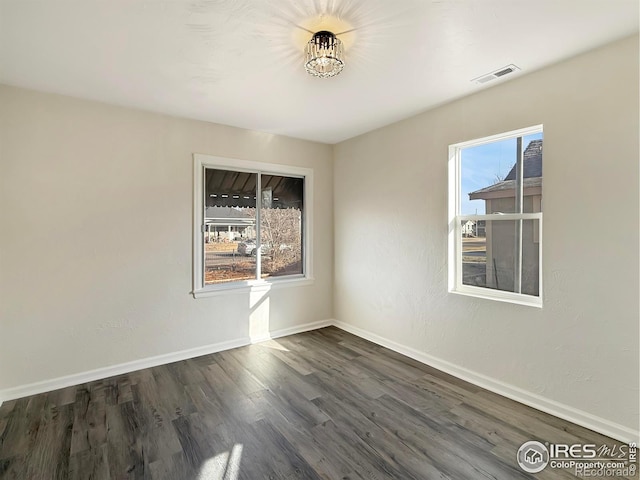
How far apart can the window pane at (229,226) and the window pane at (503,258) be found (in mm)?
2446

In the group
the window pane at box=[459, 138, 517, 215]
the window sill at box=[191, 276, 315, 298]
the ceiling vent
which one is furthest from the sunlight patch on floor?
the ceiling vent

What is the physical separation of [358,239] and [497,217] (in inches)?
68.4

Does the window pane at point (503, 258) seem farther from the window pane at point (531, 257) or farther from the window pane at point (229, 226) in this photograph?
the window pane at point (229, 226)

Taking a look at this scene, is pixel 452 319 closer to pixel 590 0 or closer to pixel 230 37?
pixel 590 0

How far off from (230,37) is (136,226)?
2.04 metres

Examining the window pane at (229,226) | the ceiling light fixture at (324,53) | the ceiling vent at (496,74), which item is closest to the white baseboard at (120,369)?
the window pane at (229,226)

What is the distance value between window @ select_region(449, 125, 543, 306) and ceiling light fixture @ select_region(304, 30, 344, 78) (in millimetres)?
1571

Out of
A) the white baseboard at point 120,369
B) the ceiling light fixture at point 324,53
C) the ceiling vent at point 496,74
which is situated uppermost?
the ceiling vent at point 496,74

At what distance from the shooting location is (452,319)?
9.92ft

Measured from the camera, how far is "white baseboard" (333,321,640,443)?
6.73 feet

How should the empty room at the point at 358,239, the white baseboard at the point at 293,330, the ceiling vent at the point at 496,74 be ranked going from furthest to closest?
1. the white baseboard at the point at 293,330
2. the ceiling vent at the point at 496,74
3. the empty room at the point at 358,239

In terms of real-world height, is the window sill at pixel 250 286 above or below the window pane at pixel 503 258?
below

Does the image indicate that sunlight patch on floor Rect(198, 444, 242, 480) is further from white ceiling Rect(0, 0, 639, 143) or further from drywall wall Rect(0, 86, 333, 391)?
white ceiling Rect(0, 0, 639, 143)

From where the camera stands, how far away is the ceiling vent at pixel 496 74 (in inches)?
93.7
